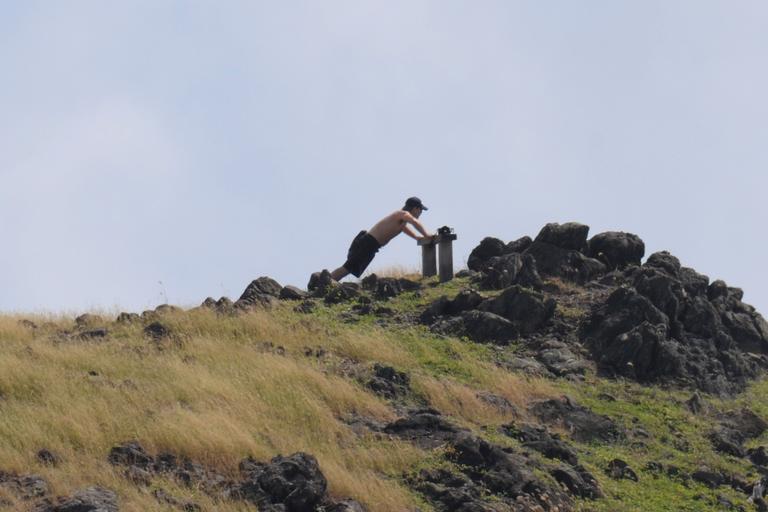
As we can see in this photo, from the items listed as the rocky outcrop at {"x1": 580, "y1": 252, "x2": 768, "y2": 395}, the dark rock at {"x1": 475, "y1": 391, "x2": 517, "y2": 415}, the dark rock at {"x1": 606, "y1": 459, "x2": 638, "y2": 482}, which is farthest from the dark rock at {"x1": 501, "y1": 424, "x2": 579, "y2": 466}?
the rocky outcrop at {"x1": 580, "y1": 252, "x2": 768, "y2": 395}

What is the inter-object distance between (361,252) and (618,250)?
485cm

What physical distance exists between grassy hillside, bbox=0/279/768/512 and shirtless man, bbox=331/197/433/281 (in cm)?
168

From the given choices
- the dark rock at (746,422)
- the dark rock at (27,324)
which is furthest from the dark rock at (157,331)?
the dark rock at (746,422)

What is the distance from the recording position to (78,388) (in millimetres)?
17141

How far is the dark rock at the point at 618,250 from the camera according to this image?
2525 centimetres

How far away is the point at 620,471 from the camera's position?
54.4 feet

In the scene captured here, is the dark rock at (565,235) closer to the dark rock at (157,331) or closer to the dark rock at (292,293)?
the dark rock at (292,293)

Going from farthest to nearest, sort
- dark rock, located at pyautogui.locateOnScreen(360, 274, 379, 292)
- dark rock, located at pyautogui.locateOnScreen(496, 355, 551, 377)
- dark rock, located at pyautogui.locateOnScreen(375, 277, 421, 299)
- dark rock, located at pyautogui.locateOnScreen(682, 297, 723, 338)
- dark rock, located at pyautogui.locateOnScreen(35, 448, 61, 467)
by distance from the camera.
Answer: dark rock, located at pyautogui.locateOnScreen(360, 274, 379, 292) → dark rock, located at pyautogui.locateOnScreen(375, 277, 421, 299) → dark rock, located at pyautogui.locateOnScreen(682, 297, 723, 338) → dark rock, located at pyautogui.locateOnScreen(496, 355, 551, 377) → dark rock, located at pyautogui.locateOnScreen(35, 448, 61, 467)

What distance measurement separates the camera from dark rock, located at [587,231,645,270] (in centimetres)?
2525

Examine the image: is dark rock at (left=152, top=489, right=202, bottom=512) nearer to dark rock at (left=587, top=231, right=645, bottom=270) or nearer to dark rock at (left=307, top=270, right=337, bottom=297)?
dark rock at (left=307, top=270, right=337, bottom=297)

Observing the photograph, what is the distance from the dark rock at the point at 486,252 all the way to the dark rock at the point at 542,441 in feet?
28.0

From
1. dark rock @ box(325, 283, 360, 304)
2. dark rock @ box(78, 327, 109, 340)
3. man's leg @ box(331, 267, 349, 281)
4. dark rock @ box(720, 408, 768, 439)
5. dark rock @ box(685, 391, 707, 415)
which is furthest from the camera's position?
man's leg @ box(331, 267, 349, 281)

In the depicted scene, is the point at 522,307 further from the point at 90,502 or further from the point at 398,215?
the point at 90,502

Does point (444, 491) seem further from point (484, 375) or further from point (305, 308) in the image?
point (305, 308)
